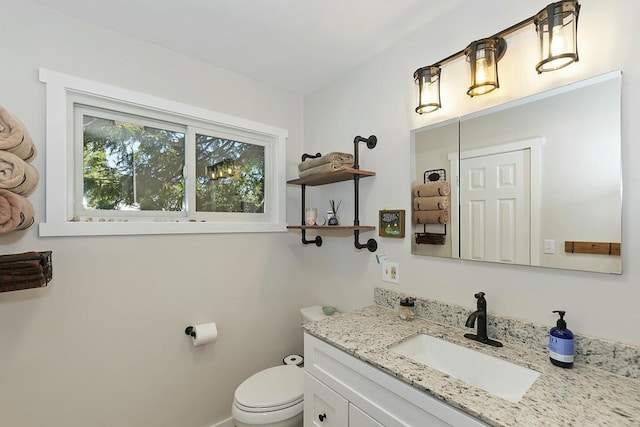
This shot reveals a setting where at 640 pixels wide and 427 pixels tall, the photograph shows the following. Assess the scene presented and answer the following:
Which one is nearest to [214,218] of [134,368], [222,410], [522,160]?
[134,368]

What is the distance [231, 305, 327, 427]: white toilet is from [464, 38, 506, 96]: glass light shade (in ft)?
5.80

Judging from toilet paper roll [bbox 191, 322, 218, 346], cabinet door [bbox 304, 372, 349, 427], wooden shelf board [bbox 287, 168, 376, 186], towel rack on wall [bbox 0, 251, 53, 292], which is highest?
wooden shelf board [bbox 287, 168, 376, 186]

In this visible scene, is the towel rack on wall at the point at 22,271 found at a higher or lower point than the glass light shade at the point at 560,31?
lower

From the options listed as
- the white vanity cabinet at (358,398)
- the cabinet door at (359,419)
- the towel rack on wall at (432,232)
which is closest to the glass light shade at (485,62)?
the towel rack on wall at (432,232)

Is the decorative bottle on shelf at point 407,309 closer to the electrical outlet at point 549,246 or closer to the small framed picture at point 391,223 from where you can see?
the small framed picture at point 391,223

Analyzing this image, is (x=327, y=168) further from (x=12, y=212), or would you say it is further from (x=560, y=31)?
(x=12, y=212)

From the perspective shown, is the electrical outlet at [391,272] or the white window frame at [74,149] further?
the electrical outlet at [391,272]

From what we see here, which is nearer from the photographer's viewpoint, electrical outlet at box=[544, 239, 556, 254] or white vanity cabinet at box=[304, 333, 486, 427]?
white vanity cabinet at box=[304, 333, 486, 427]

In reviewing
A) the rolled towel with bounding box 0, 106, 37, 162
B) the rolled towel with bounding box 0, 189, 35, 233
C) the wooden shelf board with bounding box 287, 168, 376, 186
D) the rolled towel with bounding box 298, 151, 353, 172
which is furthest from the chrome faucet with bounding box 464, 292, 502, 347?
the rolled towel with bounding box 0, 106, 37, 162

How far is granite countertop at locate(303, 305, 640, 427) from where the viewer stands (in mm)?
762

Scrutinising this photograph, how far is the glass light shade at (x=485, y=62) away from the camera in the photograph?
120 centimetres

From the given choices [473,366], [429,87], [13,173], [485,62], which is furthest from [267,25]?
[473,366]

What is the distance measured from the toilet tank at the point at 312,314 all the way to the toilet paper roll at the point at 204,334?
62 cm

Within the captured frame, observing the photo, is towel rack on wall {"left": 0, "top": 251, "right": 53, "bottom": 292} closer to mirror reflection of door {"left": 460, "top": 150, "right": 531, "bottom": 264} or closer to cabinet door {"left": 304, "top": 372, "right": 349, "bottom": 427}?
cabinet door {"left": 304, "top": 372, "right": 349, "bottom": 427}
